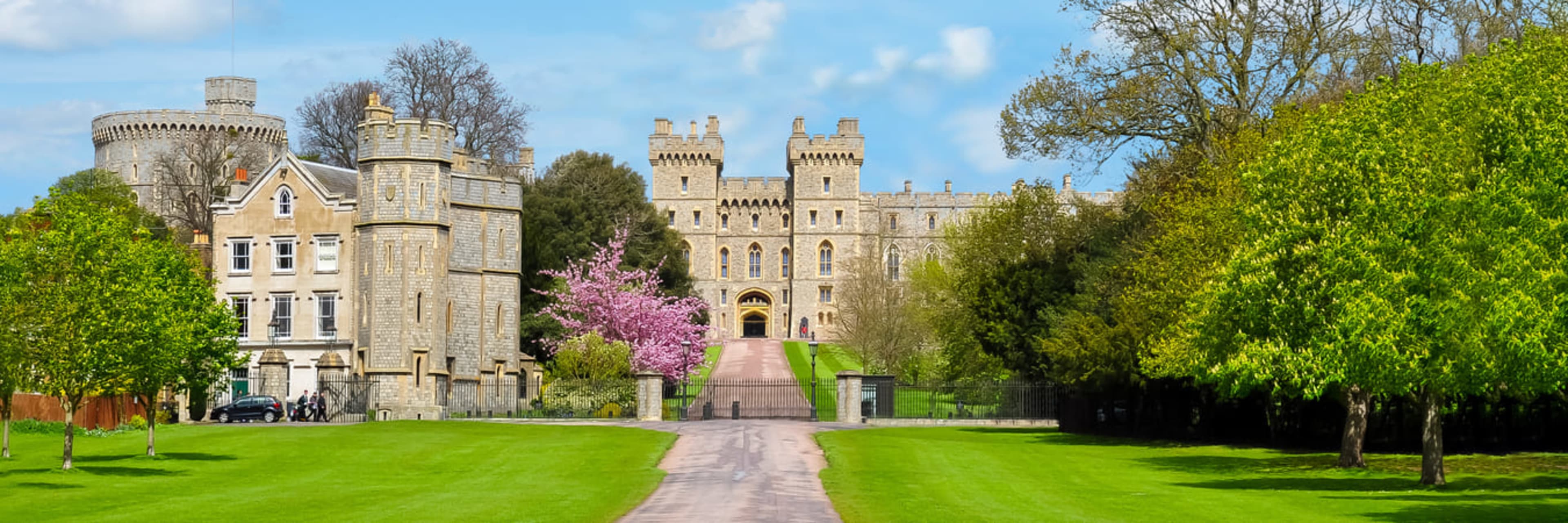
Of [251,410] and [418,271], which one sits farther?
[418,271]

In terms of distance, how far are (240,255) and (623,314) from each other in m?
14.5

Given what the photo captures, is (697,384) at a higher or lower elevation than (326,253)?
lower

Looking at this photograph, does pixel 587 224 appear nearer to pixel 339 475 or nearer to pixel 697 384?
pixel 697 384

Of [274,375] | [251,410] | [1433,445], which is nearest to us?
[1433,445]

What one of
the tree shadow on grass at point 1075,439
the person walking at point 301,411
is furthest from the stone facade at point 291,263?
the tree shadow on grass at point 1075,439

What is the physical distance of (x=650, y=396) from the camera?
50.5 meters

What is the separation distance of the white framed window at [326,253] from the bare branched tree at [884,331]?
22056 mm

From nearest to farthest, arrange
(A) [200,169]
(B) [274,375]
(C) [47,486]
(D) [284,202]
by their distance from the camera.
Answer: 1. (C) [47,486]
2. (B) [274,375]
3. (D) [284,202]
4. (A) [200,169]

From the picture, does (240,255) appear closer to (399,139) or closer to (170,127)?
(399,139)

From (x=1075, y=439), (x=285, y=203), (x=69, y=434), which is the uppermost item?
(x=285, y=203)

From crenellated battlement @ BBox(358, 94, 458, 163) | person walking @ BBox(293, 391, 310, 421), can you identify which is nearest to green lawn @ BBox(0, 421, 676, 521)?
person walking @ BBox(293, 391, 310, 421)

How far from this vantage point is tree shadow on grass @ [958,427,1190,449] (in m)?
39.7

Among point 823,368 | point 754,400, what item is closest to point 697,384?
point 754,400

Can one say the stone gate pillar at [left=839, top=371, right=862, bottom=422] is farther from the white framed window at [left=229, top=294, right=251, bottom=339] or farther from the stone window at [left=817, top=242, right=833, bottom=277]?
the stone window at [left=817, top=242, right=833, bottom=277]
